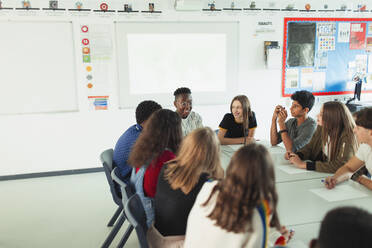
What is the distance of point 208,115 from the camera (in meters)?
4.44

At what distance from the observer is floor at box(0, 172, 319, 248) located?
8.34 ft

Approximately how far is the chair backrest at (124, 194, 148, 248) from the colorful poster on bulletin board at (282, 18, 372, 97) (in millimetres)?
3694

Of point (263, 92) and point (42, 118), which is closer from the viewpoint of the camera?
point (42, 118)

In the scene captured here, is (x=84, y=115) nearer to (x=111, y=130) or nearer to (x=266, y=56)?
(x=111, y=130)

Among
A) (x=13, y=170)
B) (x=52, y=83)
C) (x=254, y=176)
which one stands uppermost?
(x=52, y=83)

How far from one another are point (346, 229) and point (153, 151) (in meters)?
1.05

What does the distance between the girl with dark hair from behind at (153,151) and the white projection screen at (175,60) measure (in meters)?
2.52

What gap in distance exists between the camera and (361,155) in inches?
74.4

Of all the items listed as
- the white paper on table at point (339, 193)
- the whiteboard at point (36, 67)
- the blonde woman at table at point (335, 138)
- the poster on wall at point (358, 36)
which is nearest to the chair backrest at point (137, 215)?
the white paper on table at point (339, 193)

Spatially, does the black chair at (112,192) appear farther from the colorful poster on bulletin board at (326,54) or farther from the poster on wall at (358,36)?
the poster on wall at (358,36)

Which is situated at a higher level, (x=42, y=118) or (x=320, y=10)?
(x=320, y=10)

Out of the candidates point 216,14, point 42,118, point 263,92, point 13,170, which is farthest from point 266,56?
point 13,170

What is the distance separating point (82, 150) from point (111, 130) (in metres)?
0.50

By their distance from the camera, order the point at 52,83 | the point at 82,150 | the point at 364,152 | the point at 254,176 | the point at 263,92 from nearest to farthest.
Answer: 1. the point at 254,176
2. the point at 364,152
3. the point at 52,83
4. the point at 82,150
5. the point at 263,92
